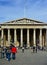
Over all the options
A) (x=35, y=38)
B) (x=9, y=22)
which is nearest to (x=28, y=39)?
(x=35, y=38)

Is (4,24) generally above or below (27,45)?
above

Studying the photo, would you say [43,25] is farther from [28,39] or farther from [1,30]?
[1,30]

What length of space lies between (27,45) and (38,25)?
20.8ft

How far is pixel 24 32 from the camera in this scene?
86.6 meters

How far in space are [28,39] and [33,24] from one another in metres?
4.70

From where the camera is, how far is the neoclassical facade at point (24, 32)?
80.7 m

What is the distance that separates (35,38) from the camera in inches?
3241

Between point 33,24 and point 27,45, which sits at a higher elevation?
point 33,24

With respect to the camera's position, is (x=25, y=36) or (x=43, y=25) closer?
(x=43, y=25)

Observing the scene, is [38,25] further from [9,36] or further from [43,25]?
[9,36]

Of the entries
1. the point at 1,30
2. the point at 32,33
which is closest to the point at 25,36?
the point at 32,33

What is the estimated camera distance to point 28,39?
82.2 meters

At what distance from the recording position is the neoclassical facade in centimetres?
8069

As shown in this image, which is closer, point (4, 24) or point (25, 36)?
point (4, 24)
